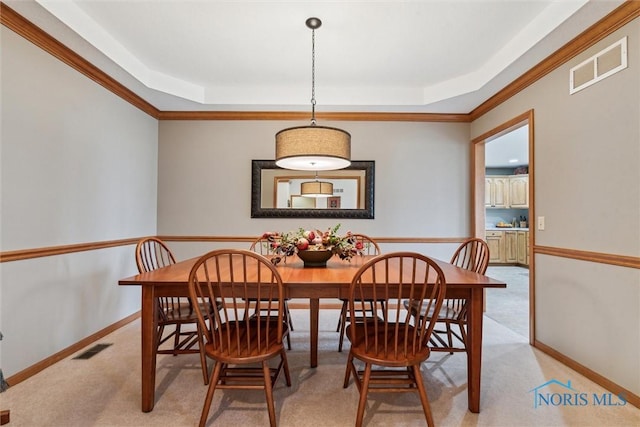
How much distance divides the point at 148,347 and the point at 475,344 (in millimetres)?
1814

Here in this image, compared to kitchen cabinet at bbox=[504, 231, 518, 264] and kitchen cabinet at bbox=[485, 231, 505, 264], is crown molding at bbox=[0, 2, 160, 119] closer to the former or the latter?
kitchen cabinet at bbox=[485, 231, 505, 264]

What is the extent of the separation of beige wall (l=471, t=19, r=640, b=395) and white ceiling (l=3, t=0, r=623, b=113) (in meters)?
0.42

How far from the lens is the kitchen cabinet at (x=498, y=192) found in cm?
720

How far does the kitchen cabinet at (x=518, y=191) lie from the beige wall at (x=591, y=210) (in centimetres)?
514

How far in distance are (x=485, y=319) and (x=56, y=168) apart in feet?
13.9

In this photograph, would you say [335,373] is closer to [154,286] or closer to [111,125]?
[154,286]

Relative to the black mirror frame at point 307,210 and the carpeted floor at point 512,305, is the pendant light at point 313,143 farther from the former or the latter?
the carpeted floor at point 512,305

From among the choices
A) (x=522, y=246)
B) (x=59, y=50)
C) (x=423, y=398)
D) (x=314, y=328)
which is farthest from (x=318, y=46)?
(x=522, y=246)

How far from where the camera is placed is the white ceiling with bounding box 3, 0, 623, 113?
208 cm

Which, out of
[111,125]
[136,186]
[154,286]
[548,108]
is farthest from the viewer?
[136,186]

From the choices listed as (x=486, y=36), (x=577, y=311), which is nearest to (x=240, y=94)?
(x=486, y=36)

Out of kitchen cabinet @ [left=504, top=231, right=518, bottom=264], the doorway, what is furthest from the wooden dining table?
kitchen cabinet @ [left=504, top=231, right=518, bottom=264]

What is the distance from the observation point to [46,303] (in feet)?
7.24

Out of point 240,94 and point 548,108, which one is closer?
point 548,108
